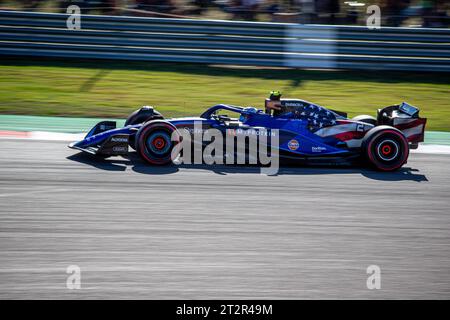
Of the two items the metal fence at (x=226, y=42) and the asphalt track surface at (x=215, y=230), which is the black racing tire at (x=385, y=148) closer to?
the asphalt track surface at (x=215, y=230)

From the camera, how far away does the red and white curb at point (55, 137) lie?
11633 mm

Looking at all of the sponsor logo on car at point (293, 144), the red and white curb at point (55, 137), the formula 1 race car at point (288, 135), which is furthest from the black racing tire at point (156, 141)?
the red and white curb at point (55, 137)

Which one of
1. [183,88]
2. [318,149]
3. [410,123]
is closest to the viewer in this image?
[318,149]

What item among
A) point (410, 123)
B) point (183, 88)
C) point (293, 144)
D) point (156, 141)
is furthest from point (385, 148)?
point (183, 88)

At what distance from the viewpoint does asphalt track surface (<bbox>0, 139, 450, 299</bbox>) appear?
6.18 metres

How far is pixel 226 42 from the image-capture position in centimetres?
1661

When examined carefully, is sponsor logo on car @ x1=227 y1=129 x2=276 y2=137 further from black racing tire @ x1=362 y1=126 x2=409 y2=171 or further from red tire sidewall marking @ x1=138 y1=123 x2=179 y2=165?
black racing tire @ x1=362 y1=126 x2=409 y2=171

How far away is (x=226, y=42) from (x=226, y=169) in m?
7.29

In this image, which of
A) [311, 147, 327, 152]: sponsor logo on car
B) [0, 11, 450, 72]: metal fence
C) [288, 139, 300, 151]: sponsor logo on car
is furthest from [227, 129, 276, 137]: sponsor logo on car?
[0, 11, 450, 72]: metal fence

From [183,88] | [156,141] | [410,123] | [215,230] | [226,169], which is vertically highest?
[183,88]

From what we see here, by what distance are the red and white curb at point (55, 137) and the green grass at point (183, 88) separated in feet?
5.07

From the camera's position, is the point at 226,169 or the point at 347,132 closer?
the point at 226,169

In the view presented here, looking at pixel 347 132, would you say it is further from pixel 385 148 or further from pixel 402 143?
pixel 402 143

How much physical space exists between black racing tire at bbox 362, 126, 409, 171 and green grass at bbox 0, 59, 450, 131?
3763 millimetres
